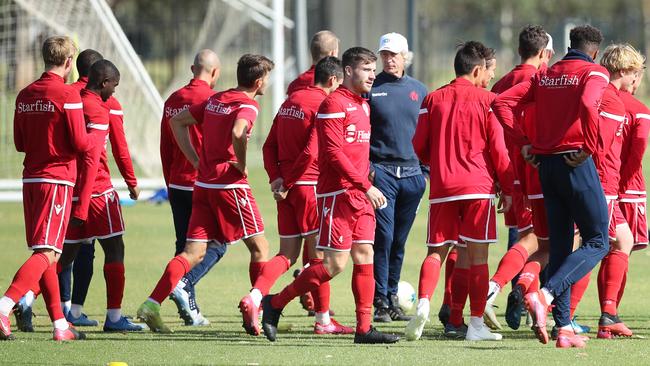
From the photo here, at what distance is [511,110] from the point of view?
992cm

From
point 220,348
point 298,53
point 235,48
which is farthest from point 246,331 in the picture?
point 235,48

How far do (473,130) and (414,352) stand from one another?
6.03ft

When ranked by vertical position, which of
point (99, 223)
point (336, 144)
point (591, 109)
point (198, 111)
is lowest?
point (99, 223)

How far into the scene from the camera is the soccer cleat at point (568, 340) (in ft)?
31.1

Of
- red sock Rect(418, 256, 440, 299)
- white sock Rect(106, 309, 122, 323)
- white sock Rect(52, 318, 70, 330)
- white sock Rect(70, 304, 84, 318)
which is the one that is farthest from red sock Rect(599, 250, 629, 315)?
white sock Rect(70, 304, 84, 318)

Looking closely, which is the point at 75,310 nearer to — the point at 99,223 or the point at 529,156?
the point at 99,223

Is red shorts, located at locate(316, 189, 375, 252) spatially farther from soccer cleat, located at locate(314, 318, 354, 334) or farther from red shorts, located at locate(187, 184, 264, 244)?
soccer cleat, located at locate(314, 318, 354, 334)

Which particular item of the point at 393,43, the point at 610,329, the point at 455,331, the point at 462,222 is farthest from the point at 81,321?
the point at 610,329

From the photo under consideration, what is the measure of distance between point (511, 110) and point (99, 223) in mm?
3537

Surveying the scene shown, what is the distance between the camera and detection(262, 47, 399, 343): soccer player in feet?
31.8

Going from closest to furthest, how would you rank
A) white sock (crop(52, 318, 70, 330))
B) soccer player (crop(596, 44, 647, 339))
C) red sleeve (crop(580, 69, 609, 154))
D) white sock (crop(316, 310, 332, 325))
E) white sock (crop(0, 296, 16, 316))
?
red sleeve (crop(580, 69, 609, 154)) → soccer player (crop(596, 44, 647, 339)) → white sock (crop(0, 296, 16, 316)) → white sock (crop(52, 318, 70, 330)) → white sock (crop(316, 310, 332, 325))

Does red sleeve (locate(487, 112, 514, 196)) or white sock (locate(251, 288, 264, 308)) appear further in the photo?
red sleeve (locate(487, 112, 514, 196))

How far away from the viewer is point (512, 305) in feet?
31.4

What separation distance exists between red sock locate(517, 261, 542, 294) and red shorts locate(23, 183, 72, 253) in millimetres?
3461
